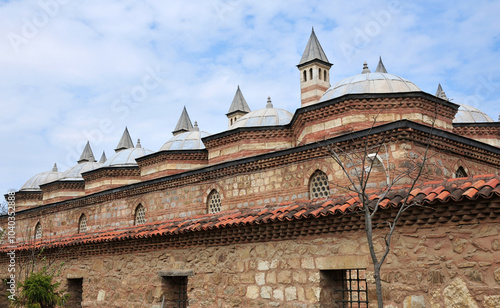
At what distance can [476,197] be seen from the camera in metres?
4.16

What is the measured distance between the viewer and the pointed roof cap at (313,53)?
2142 centimetres

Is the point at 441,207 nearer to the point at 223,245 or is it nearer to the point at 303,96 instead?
the point at 223,245

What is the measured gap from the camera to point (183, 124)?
103 ft

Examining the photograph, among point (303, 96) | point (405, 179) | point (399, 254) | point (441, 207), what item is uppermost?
point (303, 96)

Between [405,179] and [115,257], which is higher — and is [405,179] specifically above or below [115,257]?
above

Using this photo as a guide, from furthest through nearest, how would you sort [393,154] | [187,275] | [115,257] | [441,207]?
[393,154] → [115,257] → [187,275] → [441,207]

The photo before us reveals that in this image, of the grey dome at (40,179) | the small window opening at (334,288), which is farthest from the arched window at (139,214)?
the grey dome at (40,179)

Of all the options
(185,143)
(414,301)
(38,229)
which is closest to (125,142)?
(38,229)

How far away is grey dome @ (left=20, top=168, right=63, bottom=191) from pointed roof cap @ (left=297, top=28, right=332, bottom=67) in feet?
51.2

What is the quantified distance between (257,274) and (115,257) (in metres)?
3.27

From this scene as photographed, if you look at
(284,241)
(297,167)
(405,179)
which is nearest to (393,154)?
(405,179)

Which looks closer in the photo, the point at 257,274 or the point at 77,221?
the point at 257,274

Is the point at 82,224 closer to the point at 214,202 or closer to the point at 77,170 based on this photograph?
the point at 214,202

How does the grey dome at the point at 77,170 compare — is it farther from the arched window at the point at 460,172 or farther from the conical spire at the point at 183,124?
the arched window at the point at 460,172
